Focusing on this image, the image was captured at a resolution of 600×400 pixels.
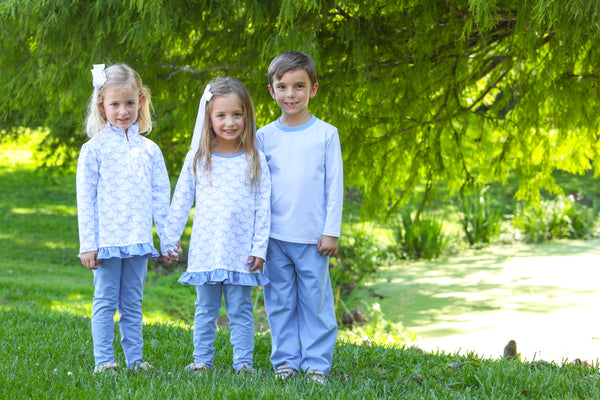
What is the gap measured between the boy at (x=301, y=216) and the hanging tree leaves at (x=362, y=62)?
2.03ft

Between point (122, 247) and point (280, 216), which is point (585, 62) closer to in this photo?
point (280, 216)

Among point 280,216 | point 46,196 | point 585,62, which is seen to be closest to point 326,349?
point 280,216

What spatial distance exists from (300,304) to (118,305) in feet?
3.19

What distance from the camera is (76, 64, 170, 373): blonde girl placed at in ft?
10.9

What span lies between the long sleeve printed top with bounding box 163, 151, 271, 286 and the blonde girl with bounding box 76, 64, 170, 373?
0.18 meters

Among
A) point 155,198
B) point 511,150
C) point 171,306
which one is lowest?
point 171,306

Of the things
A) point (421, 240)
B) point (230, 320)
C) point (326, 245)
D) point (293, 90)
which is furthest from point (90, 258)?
point (421, 240)

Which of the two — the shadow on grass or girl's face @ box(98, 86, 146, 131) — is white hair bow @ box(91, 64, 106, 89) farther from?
the shadow on grass

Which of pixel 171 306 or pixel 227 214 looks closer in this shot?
pixel 227 214

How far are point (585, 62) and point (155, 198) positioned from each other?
3234mm

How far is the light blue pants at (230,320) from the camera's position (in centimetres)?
342

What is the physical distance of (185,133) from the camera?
5.94m

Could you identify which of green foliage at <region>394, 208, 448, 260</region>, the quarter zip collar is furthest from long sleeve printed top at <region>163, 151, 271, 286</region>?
green foliage at <region>394, 208, 448, 260</region>

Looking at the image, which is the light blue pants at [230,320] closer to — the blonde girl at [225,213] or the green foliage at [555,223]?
the blonde girl at [225,213]
